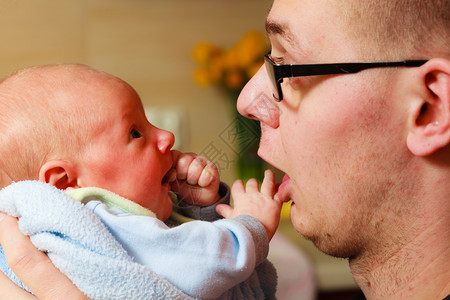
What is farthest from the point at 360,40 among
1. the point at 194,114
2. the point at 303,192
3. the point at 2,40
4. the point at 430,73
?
the point at 2,40

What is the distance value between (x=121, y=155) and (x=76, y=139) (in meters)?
0.09

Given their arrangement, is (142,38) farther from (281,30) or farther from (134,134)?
(281,30)

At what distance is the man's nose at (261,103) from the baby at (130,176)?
14 centimetres

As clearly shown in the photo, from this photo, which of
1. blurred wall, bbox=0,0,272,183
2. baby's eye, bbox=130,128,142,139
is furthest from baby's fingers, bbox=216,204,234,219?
blurred wall, bbox=0,0,272,183

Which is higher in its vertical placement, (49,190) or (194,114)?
(49,190)

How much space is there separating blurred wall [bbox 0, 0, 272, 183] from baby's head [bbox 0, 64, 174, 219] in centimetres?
133

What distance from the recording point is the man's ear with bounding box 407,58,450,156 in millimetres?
Answer: 909

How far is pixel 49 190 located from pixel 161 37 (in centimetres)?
186

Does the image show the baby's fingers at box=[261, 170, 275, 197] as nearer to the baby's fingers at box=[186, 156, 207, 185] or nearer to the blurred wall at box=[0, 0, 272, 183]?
the baby's fingers at box=[186, 156, 207, 185]

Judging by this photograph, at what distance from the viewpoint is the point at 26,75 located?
114 centimetres

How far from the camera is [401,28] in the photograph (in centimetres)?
93

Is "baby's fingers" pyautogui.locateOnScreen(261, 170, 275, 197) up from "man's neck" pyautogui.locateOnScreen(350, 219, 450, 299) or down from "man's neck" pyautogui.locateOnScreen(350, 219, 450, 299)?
up

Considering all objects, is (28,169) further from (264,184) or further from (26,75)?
(264,184)

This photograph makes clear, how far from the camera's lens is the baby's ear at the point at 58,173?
1.05m
